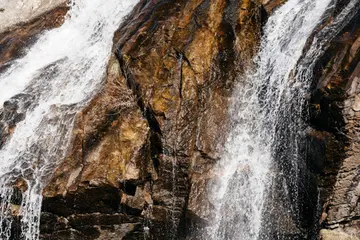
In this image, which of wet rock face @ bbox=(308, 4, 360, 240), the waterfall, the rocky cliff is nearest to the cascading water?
the rocky cliff

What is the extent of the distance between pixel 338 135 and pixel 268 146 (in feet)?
4.78

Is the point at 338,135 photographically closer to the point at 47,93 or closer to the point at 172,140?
the point at 172,140

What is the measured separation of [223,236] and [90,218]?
105 inches

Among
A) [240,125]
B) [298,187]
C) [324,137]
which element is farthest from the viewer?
[240,125]

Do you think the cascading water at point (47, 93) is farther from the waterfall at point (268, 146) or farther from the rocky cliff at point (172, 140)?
the waterfall at point (268, 146)

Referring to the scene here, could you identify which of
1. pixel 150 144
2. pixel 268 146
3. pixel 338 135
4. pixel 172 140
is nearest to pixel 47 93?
pixel 150 144

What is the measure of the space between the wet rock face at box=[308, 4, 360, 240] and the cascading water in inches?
187

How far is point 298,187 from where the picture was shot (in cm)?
799

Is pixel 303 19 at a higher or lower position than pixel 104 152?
higher

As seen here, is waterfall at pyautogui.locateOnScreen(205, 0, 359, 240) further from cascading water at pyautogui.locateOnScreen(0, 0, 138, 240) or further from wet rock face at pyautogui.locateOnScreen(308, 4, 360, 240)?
cascading water at pyautogui.locateOnScreen(0, 0, 138, 240)

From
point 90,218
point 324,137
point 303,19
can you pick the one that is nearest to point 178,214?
point 90,218

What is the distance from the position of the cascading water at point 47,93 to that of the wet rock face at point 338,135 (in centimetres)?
474

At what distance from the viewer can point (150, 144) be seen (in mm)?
8297

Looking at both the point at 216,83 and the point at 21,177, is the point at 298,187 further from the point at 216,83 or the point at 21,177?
the point at 21,177
